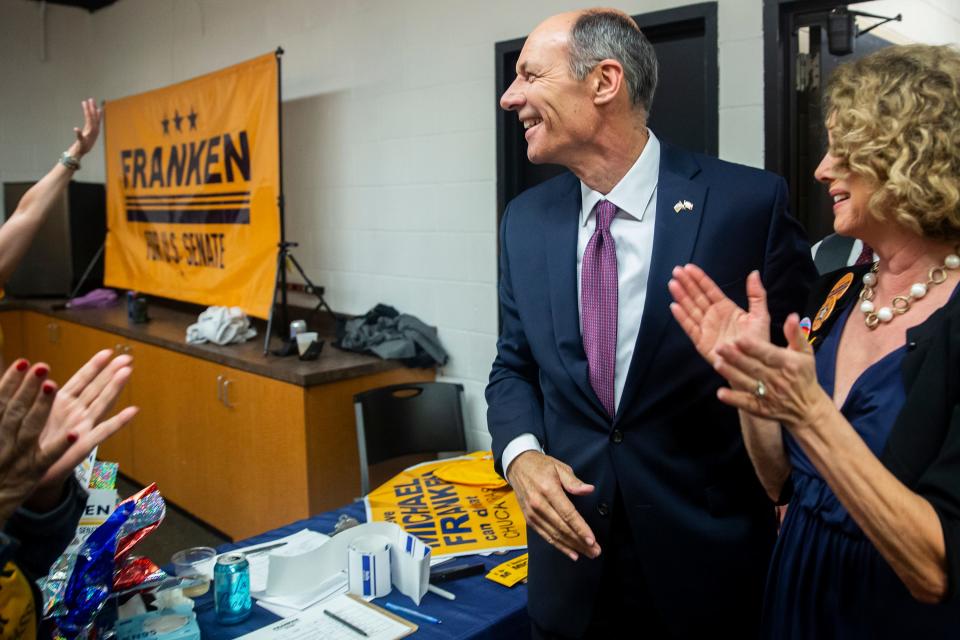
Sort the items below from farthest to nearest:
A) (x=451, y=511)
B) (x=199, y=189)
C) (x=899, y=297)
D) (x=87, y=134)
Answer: (x=199, y=189)
(x=87, y=134)
(x=451, y=511)
(x=899, y=297)

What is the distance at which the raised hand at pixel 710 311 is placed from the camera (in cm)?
94

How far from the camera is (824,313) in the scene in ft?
4.02

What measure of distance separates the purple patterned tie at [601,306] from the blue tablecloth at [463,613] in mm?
526

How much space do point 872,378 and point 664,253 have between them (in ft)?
1.32

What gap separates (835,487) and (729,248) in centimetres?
54

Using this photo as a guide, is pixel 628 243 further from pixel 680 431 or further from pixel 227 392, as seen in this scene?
pixel 227 392

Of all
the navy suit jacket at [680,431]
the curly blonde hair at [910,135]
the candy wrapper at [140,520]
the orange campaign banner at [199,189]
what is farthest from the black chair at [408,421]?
the curly blonde hair at [910,135]

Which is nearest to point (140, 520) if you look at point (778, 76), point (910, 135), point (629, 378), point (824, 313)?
point (629, 378)

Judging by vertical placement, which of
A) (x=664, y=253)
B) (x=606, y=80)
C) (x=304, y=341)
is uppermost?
(x=606, y=80)

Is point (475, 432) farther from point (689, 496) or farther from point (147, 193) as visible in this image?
point (147, 193)

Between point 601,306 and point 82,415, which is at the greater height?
point 601,306

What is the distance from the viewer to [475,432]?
330 centimetres

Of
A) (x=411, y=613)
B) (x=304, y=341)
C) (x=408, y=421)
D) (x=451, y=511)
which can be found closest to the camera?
(x=411, y=613)

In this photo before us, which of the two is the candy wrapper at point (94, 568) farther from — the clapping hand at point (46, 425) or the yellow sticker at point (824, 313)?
the yellow sticker at point (824, 313)
